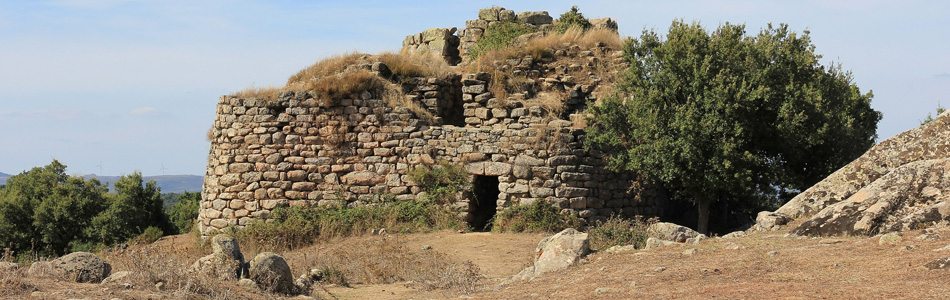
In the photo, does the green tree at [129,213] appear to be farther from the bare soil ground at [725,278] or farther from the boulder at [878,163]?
the boulder at [878,163]

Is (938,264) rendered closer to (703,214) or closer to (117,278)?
(117,278)

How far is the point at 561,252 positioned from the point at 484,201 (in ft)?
22.3

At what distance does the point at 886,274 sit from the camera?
6762 millimetres

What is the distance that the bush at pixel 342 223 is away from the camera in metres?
15.2

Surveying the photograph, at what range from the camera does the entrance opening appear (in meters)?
15.7

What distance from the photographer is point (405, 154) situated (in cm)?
1583

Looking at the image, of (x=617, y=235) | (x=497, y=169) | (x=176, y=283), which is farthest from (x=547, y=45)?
(x=176, y=283)

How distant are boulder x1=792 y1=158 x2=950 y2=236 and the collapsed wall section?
20.7 ft

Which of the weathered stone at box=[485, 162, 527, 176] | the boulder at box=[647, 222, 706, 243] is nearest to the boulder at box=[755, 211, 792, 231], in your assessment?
the boulder at box=[647, 222, 706, 243]

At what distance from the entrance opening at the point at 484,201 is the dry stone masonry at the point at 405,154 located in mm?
25

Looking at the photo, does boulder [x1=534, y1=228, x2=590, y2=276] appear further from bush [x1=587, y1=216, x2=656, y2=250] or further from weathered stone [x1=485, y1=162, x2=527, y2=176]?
weathered stone [x1=485, y1=162, x2=527, y2=176]

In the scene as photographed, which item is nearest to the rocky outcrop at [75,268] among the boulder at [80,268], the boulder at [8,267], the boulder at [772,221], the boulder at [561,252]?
the boulder at [80,268]

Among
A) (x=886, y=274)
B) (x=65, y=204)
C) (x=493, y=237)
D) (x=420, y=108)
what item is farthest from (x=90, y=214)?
Result: (x=886, y=274)

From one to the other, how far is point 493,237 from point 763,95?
16.8 ft
